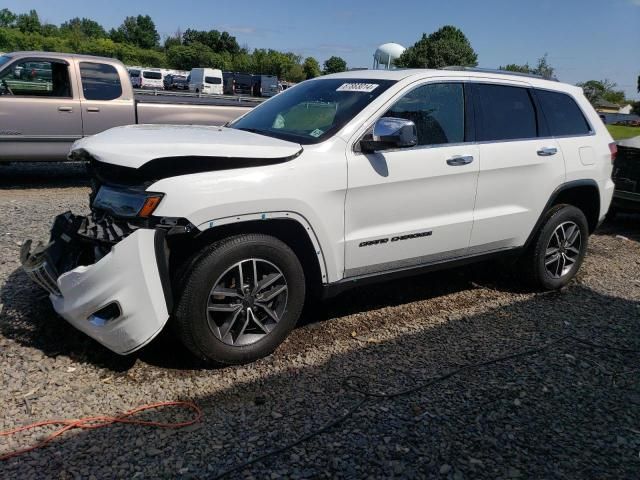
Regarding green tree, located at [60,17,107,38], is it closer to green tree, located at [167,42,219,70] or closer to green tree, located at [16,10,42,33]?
green tree, located at [16,10,42,33]

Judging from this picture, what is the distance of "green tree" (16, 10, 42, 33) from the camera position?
93.8m

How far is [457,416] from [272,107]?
2.76 m

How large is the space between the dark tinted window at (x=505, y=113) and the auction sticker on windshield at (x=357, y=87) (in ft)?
3.12

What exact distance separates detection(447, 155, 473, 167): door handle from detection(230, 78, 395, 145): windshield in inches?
28.1

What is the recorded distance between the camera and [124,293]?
2.96 metres

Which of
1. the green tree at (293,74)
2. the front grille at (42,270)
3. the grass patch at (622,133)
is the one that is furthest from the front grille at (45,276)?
the green tree at (293,74)

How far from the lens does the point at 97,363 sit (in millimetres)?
3404

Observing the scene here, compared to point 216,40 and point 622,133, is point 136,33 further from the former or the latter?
point 622,133

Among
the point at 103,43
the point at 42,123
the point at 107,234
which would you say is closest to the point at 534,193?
the point at 107,234

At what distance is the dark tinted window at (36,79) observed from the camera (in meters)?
8.06

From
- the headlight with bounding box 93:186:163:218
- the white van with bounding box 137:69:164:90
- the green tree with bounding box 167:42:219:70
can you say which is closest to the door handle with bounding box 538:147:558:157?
the headlight with bounding box 93:186:163:218

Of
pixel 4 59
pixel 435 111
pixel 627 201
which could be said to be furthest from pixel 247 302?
pixel 4 59

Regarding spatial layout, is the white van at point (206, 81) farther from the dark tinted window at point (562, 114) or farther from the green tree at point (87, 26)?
the green tree at point (87, 26)

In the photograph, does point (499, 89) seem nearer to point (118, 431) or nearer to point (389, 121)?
point (389, 121)
